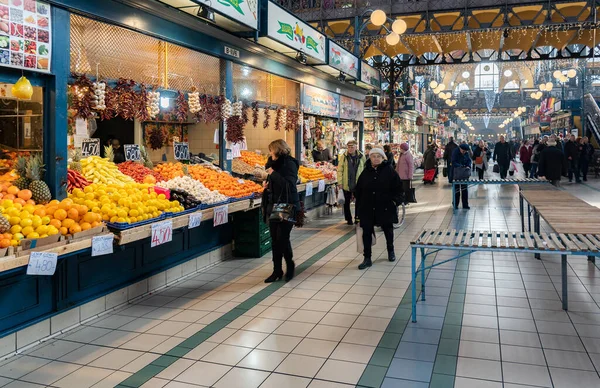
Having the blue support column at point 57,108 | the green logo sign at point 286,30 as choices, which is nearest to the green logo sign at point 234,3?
the green logo sign at point 286,30

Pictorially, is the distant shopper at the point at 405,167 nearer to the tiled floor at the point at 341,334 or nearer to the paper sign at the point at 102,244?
the tiled floor at the point at 341,334

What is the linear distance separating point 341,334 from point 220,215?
2409 millimetres

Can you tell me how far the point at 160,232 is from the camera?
5.07 meters

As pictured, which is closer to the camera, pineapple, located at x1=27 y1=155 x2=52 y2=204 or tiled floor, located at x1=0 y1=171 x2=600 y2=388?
tiled floor, located at x1=0 y1=171 x2=600 y2=388

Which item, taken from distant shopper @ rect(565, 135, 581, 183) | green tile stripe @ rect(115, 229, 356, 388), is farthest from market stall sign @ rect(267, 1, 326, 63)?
distant shopper @ rect(565, 135, 581, 183)

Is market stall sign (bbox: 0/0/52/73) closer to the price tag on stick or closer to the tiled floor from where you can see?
the price tag on stick

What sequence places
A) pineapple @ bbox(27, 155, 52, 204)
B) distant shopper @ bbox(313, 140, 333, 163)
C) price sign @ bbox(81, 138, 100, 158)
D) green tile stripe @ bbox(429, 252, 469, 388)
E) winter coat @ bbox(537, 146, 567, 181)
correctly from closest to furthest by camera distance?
green tile stripe @ bbox(429, 252, 469, 388) → pineapple @ bbox(27, 155, 52, 204) → price sign @ bbox(81, 138, 100, 158) → winter coat @ bbox(537, 146, 567, 181) → distant shopper @ bbox(313, 140, 333, 163)

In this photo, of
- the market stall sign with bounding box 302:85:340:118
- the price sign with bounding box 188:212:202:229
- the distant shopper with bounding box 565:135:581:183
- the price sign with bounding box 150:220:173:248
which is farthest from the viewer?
the distant shopper with bounding box 565:135:581:183

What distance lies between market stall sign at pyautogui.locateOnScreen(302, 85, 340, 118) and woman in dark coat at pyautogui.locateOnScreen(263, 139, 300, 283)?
17.0 ft

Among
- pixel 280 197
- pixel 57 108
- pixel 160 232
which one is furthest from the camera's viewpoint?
pixel 280 197

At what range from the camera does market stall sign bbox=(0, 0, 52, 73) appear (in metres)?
4.21

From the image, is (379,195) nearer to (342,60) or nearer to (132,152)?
(132,152)

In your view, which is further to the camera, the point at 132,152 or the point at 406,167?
the point at 406,167

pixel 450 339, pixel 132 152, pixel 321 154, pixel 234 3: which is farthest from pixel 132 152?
pixel 321 154
